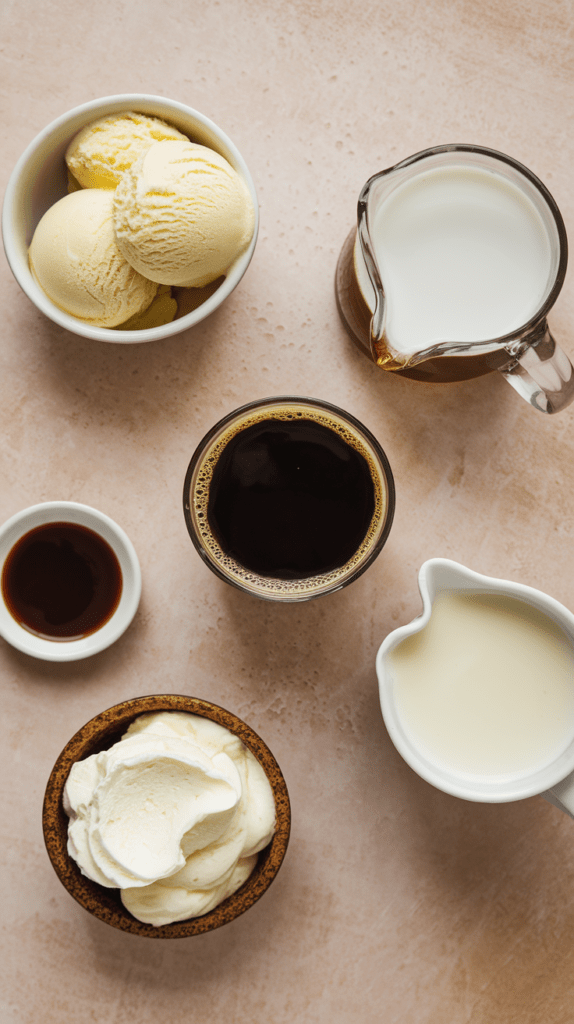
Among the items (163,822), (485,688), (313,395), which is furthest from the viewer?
(313,395)

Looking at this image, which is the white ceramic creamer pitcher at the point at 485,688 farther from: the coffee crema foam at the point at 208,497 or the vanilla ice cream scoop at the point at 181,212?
the vanilla ice cream scoop at the point at 181,212

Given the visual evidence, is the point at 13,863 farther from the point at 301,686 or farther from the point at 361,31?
the point at 361,31

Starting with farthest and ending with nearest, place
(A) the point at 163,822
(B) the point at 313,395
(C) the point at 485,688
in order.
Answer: (B) the point at 313,395, (C) the point at 485,688, (A) the point at 163,822

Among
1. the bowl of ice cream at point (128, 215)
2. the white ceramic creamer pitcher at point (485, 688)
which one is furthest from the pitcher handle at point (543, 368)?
the bowl of ice cream at point (128, 215)

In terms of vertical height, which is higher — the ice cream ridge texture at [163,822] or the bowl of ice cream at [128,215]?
the bowl of ice cream at [128,215]

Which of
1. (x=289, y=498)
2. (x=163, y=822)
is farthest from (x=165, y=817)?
(x=289, y=498)

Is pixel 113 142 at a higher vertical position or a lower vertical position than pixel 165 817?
higher

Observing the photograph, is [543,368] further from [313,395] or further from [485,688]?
[485,688]

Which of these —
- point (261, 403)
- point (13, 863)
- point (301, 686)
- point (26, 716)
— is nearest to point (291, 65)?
point (261, 403)

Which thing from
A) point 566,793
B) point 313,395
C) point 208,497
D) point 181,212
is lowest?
point 566,793
